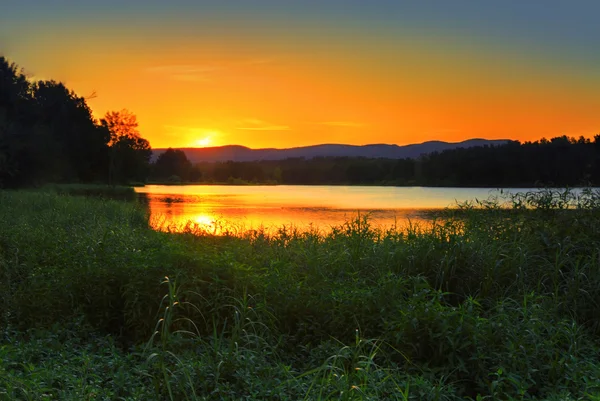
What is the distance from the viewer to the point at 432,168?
81875mm

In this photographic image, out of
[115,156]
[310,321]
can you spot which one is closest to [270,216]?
[310,321]

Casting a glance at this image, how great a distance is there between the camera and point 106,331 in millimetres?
6340

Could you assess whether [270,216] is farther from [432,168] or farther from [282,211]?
[432,168]

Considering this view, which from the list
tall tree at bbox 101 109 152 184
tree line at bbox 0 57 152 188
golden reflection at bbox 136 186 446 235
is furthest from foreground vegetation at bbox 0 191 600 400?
tall tree at bbox 101 109 152 184

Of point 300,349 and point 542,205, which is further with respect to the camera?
point 542,205

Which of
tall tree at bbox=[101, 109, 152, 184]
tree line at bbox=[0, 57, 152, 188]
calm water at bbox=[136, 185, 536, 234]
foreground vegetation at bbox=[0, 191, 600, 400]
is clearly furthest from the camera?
tall tree at bbox=[101, 109, 152, 184]

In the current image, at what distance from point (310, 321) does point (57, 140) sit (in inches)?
1918

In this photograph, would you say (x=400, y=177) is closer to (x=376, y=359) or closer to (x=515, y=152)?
(x=515, y=152)

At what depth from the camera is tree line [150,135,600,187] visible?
5100 cm

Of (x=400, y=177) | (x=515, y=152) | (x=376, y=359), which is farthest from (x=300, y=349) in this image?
(x=400, y=177)

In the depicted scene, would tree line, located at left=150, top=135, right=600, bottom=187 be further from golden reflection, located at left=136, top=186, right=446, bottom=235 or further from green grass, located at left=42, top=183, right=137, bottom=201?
green grass, located at left=42, top=183, right=137, bottom=201

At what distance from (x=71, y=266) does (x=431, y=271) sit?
559cm

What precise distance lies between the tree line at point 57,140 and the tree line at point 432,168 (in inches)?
1324

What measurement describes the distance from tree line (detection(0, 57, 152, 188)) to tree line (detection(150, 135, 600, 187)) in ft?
110
